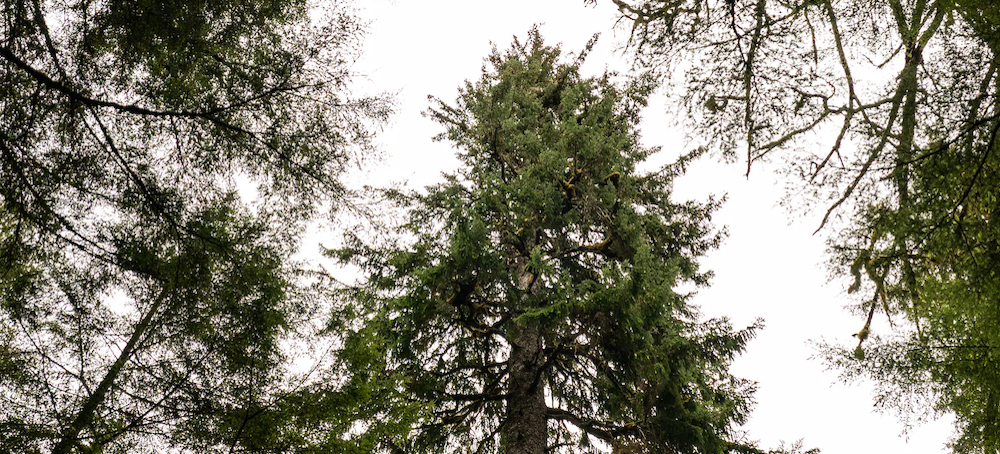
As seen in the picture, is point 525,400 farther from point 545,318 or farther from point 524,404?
point 545,318

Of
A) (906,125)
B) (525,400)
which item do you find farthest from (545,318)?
(906,125)

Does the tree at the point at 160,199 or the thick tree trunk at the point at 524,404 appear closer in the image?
the tree at the point at 160,199

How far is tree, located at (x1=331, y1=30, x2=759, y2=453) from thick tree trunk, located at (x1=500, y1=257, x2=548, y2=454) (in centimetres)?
2

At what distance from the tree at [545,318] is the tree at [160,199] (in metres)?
1.09

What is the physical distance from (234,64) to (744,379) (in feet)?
26.4

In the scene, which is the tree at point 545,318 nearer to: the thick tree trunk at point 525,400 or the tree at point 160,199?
the thick tree trunk at point 525,400

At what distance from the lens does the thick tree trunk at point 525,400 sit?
6434mm

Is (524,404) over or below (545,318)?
below

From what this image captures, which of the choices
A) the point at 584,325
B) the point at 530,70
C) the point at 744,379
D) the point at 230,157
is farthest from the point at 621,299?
the point at 530,70

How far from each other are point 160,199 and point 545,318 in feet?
14.2

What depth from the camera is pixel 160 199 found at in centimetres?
426

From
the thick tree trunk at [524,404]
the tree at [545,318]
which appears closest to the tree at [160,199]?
the tree at [545,318]

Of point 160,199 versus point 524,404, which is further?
point 524,404

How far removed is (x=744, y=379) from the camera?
319 inches
